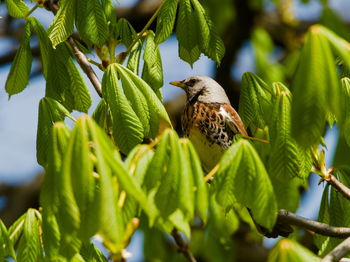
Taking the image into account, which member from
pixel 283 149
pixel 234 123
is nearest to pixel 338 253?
pixel 283 149

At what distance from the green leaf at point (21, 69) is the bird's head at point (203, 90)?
5.76ft

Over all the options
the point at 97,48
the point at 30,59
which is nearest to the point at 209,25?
the point at 97,48

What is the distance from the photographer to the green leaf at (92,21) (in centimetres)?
334

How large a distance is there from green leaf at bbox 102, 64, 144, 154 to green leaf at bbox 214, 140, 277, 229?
55 cm

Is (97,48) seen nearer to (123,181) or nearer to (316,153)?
(316,153)

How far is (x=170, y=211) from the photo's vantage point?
93.3 inches

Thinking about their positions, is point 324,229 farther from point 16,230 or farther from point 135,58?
point 16,230

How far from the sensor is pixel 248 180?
261cm

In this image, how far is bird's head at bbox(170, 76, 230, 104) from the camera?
203 inches

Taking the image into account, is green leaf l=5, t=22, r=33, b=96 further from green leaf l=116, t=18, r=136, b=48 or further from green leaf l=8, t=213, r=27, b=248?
green leaf l=8, t=213, r=27, b=248

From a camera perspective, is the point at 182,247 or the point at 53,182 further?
the point at 182,247

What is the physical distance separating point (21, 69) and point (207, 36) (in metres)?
0.90

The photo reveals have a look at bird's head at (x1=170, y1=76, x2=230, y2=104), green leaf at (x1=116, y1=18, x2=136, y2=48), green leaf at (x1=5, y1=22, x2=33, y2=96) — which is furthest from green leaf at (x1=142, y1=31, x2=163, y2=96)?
bird's head at (x1=170, y1=76, x2=230, y2=104)

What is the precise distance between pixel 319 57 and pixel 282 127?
2.29ft
